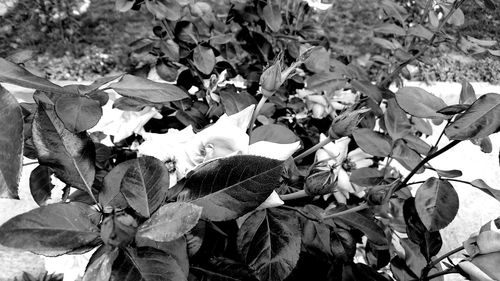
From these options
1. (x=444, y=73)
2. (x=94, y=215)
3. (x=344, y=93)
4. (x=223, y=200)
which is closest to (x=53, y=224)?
(x=94, y=215)

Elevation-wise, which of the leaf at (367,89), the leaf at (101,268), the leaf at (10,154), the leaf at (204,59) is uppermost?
the leaf at (10,154)

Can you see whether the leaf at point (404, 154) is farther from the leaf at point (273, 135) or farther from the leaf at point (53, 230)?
the leaf at point (53, 230)

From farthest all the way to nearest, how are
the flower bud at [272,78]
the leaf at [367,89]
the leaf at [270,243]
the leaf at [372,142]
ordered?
the leaf at [367,89], the leaf at [372,142], the flower bud at [272,78], the leaf at [270,243]

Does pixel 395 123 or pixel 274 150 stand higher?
pixel 274 150

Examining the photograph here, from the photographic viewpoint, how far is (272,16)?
1010 millimetres

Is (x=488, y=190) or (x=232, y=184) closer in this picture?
(x=232, y=184)

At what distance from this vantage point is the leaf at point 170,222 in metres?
0.41

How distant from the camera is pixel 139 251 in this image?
44 centimetres

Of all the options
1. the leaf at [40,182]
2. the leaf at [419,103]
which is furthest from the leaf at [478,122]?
the leaf at [40,182]

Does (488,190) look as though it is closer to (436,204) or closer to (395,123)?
(436,204)

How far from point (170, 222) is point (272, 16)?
2.24 feet

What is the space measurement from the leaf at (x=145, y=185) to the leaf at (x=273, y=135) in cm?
20

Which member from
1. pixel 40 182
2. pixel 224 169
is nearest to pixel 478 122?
pixel 224 169

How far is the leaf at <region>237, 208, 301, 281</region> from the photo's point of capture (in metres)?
0.57
